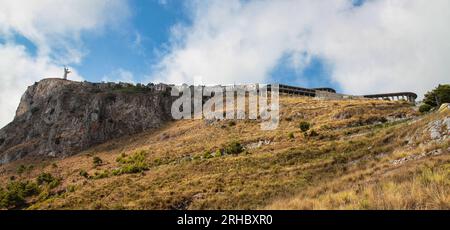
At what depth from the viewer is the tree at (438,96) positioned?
5981 centimetres

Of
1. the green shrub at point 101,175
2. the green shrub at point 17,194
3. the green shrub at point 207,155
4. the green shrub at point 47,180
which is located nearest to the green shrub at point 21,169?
the green shrub at point 17,194

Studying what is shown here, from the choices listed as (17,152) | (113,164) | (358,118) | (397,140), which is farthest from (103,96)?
(397,140)

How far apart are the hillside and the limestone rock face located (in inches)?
209

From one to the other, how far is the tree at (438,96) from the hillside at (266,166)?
4.28 metres

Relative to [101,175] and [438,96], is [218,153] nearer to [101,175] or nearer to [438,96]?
[101,175]

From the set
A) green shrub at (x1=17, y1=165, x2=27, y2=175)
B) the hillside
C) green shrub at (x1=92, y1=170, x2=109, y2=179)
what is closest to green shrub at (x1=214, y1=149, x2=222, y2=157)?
the hillside

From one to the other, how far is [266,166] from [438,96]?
35.5 meters

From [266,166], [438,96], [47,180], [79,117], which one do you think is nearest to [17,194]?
[47,180]

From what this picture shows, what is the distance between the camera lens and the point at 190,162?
160 ft

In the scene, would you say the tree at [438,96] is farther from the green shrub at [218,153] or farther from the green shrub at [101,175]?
the green shrub at [101,175]
